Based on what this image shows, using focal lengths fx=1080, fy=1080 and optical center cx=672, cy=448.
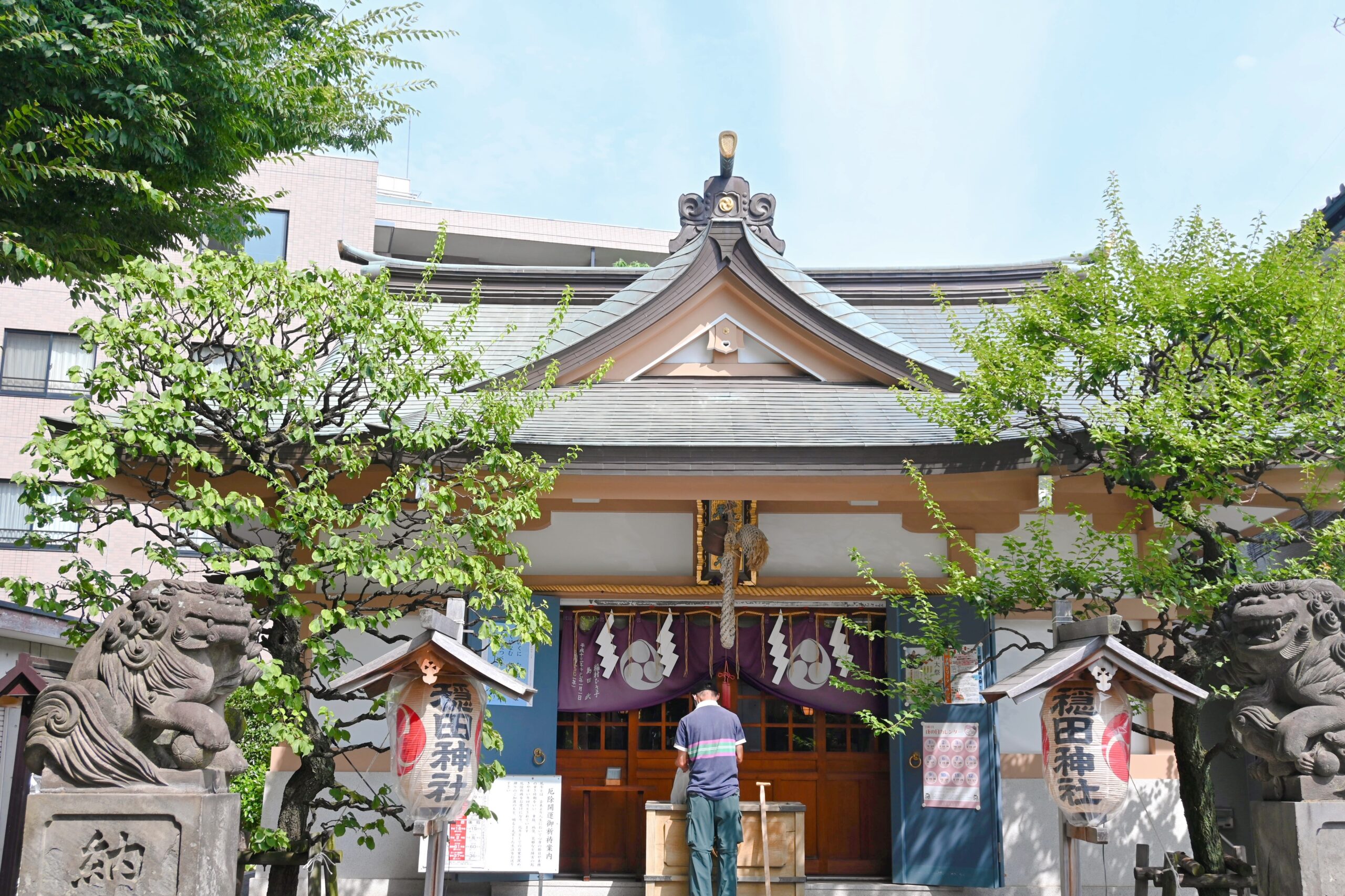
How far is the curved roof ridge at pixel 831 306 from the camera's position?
953 cm

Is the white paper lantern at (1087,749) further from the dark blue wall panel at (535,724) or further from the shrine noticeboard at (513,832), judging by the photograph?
the dark blue wall panel at (535,724)

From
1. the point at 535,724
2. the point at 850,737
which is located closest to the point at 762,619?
the point at 850,737

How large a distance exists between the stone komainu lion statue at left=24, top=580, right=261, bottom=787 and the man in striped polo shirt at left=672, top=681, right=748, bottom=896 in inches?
150

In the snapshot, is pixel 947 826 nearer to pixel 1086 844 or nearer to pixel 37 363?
pixel 1086 844

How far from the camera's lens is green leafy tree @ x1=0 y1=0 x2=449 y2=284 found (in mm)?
7656

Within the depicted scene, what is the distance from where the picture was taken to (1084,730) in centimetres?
578

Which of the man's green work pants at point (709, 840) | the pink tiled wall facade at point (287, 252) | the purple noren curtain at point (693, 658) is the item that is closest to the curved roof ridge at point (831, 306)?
the purple noren curtain at point (693, 658)

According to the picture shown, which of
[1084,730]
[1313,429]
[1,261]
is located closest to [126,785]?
[1084,730]

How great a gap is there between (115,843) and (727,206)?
7400mm

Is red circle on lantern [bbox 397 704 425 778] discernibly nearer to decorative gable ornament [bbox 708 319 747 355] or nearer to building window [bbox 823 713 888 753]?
building window [bbox 823 713 888 753]

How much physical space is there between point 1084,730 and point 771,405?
14.0 ft

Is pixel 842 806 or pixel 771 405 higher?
pixel 771 405

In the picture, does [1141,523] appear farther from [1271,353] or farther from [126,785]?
[126,785]

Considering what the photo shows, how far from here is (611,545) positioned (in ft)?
32.1
